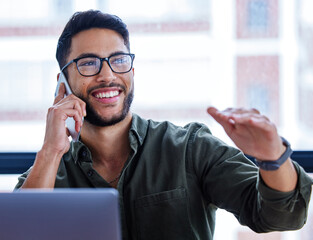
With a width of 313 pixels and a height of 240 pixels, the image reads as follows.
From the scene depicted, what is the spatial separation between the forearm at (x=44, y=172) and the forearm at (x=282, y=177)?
647 mm

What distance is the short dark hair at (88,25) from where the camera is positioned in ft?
5.13

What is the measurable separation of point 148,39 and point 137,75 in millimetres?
171

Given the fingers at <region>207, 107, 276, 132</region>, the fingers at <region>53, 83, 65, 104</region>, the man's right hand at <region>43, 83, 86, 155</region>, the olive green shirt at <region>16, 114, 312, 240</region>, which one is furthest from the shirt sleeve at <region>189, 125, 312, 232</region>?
the fingers at <region>53, 83, 65, 104</region>

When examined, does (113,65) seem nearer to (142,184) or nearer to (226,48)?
(142,184)

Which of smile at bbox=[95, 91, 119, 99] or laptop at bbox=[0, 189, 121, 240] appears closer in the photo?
laptop at bbox=[0, 189, 121, 240]

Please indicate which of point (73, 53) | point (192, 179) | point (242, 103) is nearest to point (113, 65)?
point (73, 53)

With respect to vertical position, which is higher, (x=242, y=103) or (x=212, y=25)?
(x=212, y=25)

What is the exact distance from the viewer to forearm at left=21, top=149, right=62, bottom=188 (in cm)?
138

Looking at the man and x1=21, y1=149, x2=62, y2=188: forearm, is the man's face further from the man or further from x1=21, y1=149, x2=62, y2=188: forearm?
x1=21, y1=149, x2=62, y2=188: forearm

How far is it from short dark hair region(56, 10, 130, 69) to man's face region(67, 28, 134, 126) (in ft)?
0.06

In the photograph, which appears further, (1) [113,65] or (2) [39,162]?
(1) [113,65]

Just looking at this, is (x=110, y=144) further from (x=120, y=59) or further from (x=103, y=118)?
(x=120, y=59)

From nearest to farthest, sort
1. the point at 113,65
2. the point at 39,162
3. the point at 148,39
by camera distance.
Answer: the point at 39,162
the point at 113,65
the point at 148,39

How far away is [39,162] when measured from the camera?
1.42 meters
